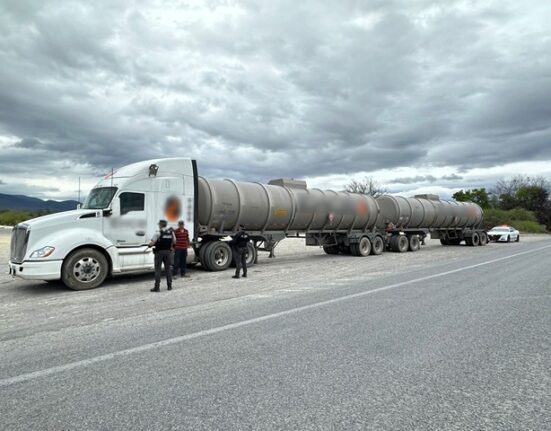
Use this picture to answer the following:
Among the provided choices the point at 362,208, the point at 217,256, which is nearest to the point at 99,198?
the point at 217,256

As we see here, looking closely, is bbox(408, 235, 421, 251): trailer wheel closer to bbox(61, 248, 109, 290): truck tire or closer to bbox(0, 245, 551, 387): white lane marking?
bbox(0, 245, 551, 387): white lane marking

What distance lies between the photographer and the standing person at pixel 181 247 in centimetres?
1073

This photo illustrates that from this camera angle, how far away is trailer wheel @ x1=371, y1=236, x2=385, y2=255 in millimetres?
18453

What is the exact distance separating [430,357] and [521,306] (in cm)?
351

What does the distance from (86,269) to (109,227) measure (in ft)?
3.94

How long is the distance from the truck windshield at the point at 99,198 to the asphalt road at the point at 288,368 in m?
3.85

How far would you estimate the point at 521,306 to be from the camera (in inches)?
249

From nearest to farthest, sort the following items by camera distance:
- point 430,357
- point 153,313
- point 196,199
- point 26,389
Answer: point 26,389, point 430,357, point 153,313, point 196,199

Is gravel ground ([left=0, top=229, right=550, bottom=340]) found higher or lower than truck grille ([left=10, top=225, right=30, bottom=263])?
lower

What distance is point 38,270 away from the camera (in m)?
8.39

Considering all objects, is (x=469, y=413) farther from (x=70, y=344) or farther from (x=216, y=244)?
(x=216, y=244)

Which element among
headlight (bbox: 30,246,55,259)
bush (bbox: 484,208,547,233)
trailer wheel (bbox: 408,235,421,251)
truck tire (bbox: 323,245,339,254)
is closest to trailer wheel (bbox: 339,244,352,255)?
truck tire (bbox: 323,245,339,254)

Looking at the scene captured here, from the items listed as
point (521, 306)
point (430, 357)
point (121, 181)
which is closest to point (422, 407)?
point (430, 357)

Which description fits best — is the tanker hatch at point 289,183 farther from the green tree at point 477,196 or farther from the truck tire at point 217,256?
the green tree at point 477,196
